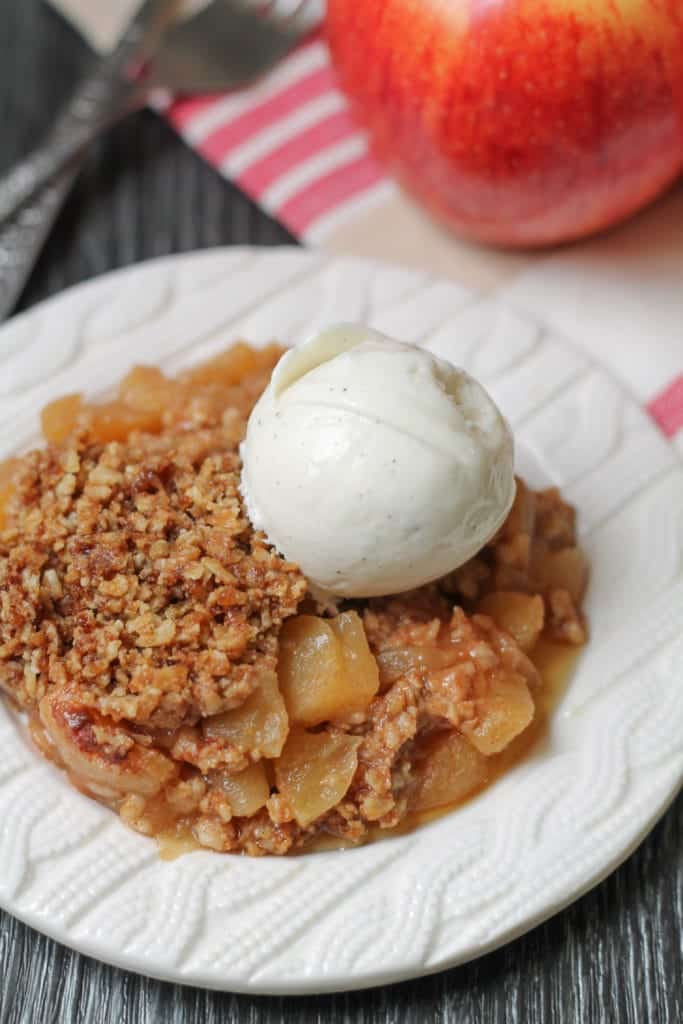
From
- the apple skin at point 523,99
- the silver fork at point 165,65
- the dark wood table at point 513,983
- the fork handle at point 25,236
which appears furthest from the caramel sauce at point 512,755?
the silver fork at point 165,65

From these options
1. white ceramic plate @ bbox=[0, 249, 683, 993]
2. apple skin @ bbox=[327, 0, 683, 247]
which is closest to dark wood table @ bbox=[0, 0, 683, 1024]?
white ceramic plate @ bbox=[0, 249, 683, 993]

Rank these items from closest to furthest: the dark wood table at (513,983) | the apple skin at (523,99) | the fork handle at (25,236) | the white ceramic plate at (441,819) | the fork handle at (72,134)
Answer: the white ceramic plate at (441,819) → the dark wood table at (513,983) → the apple skin at (523,99) → the fork handle at (25,236) → the fork handle at (72,134)

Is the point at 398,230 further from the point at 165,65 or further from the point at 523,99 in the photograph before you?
the point at 165,65

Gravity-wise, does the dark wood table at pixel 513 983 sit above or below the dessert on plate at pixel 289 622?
below

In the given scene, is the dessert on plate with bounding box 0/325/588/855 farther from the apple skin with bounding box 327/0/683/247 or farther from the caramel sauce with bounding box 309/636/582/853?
the apple skin with bounding box 327/0/683/247

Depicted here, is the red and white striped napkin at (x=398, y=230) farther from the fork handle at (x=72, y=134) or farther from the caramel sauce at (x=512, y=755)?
the caramel sauce at (x=512, y=755)
